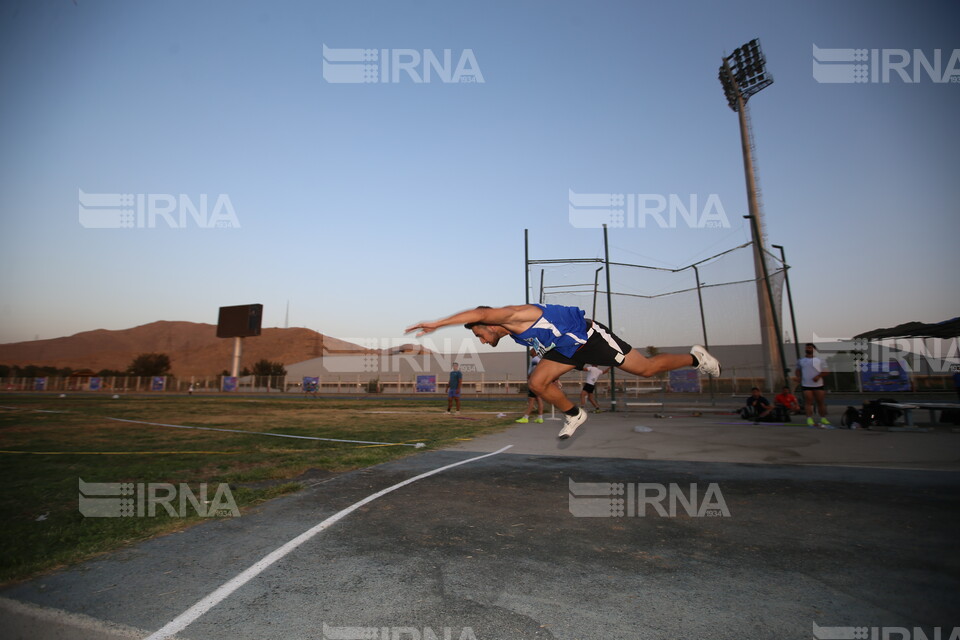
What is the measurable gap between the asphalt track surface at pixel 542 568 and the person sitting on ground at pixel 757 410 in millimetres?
6835

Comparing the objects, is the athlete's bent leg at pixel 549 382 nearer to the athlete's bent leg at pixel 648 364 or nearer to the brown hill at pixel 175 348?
the athlete's bent leg at pixel 648 364

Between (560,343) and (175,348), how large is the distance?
19521 cm

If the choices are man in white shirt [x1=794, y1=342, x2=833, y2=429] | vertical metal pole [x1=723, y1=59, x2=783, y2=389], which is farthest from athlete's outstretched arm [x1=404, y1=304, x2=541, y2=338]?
vertical metal pole [x1=723, y1=59, x2=783, y2=389]

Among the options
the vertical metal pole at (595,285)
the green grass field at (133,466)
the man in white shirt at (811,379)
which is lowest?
the green grass field at (133,466)

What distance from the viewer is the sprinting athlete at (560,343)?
5523mm

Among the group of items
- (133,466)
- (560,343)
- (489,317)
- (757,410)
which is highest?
(489,317)

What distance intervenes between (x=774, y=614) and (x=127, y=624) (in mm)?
3108

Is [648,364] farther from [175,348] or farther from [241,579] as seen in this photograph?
[175,348]

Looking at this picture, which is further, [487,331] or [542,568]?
[487,331]

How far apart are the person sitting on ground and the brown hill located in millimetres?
87031

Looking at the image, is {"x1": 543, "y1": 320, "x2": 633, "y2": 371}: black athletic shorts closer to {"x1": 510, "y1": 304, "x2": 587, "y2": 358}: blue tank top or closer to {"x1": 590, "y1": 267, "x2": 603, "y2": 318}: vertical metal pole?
{"x1": 510, "y1": 304, "x2": 587, "y2": 358}: blue tank top

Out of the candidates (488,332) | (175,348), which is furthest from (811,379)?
(175,348)

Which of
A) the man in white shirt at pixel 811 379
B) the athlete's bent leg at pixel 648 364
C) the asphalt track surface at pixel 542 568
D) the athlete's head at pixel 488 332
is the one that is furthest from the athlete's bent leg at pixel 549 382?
the man in white shirt at pixel 811 379

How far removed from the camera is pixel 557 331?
18.7ft
